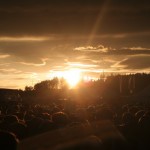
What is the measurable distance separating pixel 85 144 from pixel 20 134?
10261 millimetres

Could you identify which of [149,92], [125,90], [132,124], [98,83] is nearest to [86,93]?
[149,92]

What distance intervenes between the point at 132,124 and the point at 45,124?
5017 mm

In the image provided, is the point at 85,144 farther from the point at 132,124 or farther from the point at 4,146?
the point at 132,124

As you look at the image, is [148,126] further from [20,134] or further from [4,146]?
[4,146]

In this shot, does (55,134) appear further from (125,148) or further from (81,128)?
(125,148)

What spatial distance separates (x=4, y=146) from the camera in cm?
1155

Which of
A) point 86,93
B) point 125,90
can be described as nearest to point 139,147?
point 86,93

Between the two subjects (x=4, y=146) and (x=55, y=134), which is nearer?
(x=4, y=146)

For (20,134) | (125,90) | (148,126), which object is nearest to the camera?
(20,134)

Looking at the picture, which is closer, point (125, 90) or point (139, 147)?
point (139, 147)

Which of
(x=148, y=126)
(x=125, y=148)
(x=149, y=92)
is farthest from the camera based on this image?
(x=149, y=92)

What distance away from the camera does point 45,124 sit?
26.7 m

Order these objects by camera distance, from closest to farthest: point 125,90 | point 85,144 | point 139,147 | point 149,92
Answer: point 85,144 → point 139,147 → point 149,92 → point 125,90

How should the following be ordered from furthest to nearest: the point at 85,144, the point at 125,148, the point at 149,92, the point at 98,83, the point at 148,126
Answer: the point at 98,83, the point at 149,92, the point at 148,126, the point at 125,148, the point at 85,144
